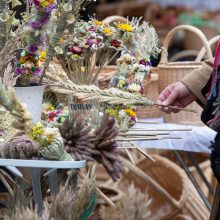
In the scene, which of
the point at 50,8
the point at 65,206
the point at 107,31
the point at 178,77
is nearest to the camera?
the point at 65,206

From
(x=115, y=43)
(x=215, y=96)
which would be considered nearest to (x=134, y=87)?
(x=115, y=43)

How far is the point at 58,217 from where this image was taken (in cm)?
136

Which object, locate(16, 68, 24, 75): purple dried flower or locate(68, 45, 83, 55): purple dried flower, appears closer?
locate(16, 68, 24, 75): purple dried flower

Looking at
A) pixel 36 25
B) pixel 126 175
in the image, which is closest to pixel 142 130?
pixel 36 25

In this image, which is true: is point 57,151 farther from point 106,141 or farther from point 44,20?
point 44,20

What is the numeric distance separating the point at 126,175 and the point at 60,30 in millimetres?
1998

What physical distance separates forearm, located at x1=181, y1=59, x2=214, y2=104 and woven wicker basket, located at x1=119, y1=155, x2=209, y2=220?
3.25 ft

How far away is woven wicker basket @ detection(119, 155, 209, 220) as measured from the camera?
126 inches

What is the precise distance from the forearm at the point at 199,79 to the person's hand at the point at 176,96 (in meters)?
0.02

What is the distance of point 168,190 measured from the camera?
358cm

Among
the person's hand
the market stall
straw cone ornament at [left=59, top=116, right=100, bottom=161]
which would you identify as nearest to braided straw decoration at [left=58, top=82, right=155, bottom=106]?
the market stall

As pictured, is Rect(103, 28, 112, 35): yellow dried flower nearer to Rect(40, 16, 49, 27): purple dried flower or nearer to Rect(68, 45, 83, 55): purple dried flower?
Rect(68, 45, 83, 55): purple dried flower

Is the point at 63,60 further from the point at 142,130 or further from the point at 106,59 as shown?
the point at 142,130

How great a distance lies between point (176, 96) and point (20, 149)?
688 mm
